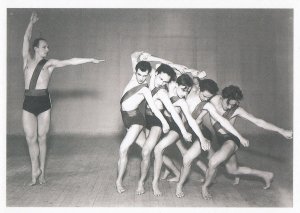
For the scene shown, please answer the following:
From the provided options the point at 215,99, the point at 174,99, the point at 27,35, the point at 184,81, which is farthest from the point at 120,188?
the point at 27,35

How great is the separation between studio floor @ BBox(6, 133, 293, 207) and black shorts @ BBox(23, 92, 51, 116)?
917mm

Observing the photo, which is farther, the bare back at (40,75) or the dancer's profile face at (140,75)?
the bare back at (40,75)

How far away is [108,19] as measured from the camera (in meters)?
8.52

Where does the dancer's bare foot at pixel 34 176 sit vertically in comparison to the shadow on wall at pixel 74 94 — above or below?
below

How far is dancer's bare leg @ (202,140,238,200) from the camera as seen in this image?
Result: 3.88 metres

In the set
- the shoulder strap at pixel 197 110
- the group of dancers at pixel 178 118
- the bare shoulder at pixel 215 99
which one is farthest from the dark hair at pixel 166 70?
the bare shoulder at pixel 215 99

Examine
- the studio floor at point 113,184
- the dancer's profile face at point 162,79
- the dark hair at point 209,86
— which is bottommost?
the studio floor at point 113,184

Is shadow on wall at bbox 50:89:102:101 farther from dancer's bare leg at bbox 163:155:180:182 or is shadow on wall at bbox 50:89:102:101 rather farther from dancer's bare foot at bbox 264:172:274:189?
dancer's bare foot at bbox 264:172:274:189

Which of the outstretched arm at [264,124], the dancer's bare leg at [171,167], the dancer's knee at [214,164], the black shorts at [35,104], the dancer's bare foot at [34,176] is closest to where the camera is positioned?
the outstretched arm at [264,124]

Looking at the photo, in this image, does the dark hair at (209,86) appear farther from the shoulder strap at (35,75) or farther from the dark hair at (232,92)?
the shoulder strap at (35,75)

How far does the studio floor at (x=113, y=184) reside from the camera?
383 cm

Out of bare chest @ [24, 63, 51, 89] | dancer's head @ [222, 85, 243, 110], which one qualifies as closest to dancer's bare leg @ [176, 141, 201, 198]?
dancer's head @ [222, 85, 243, 110]
